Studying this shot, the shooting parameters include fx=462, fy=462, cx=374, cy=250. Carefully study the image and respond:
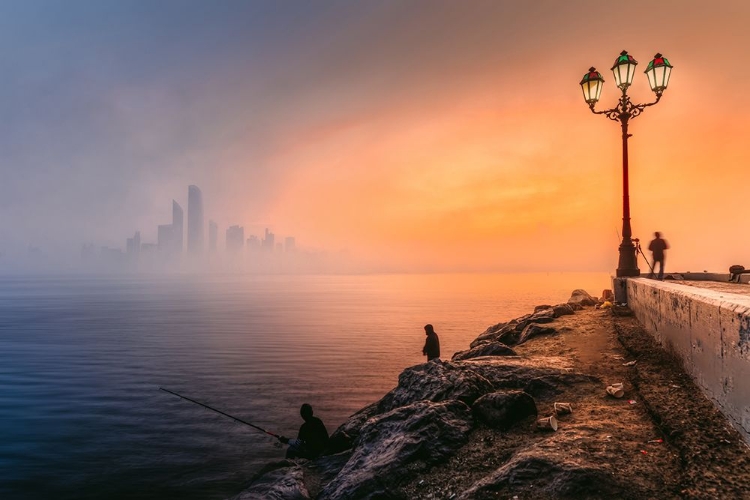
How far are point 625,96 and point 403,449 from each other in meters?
12.7

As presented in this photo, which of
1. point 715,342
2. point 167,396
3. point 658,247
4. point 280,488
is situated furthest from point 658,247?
point 167,396

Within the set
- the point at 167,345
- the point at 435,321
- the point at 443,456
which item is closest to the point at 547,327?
the point at 443,456

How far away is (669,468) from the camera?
4273 mm

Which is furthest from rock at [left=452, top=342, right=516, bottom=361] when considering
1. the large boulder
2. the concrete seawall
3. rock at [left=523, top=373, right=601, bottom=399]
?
the concrete seawall

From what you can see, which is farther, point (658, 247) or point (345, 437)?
point (658, 247)

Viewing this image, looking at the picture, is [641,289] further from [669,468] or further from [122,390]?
[122,390]

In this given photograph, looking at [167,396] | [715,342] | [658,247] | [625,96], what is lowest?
[167,396]

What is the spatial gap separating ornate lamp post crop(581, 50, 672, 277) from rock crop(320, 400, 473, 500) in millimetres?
10439

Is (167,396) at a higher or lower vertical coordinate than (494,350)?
lower

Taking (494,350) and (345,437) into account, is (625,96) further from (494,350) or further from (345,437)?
(345,437)

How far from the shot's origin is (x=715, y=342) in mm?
Answer: 4918

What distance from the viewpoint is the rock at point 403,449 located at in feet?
17.5

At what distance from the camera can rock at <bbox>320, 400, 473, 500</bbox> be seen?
17.5 feet

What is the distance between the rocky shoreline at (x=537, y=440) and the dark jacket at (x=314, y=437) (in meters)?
0.36
